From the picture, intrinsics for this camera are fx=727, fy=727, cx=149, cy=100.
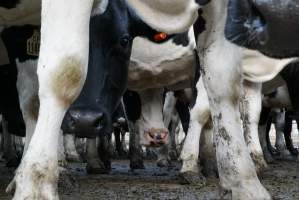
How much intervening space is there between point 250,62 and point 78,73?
12.4ft

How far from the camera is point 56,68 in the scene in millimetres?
2734

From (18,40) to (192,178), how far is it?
156 cm

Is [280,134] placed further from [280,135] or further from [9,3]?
[9,3]

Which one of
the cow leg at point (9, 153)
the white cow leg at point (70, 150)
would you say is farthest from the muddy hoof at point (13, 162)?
the white cow leg at point (70, 150)

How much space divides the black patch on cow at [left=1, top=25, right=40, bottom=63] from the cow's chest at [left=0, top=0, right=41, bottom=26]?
368mm

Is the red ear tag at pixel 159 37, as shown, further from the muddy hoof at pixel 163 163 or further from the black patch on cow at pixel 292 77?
the muddy hoof at pixel 163 163

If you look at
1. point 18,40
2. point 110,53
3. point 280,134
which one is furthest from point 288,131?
point 110,53

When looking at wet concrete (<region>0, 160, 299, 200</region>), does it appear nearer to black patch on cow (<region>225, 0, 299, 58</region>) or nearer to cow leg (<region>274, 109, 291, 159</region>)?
black patch on cow (<region>225, 0, 299, 58</region>)

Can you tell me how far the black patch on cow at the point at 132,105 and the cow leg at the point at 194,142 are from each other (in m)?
1.09

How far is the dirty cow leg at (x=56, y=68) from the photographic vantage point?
8.70ft

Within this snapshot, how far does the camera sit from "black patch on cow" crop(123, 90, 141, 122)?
6789 millimetres

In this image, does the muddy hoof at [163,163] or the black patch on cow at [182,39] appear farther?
the muddy hoof at [163,163]

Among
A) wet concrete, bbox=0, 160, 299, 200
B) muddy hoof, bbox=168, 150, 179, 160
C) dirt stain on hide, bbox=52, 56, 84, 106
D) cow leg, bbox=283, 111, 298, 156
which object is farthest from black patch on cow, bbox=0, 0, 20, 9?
cow leg, bbox=283, 111, 298, 156

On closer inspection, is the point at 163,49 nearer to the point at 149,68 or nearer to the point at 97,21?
the point at 149,68
